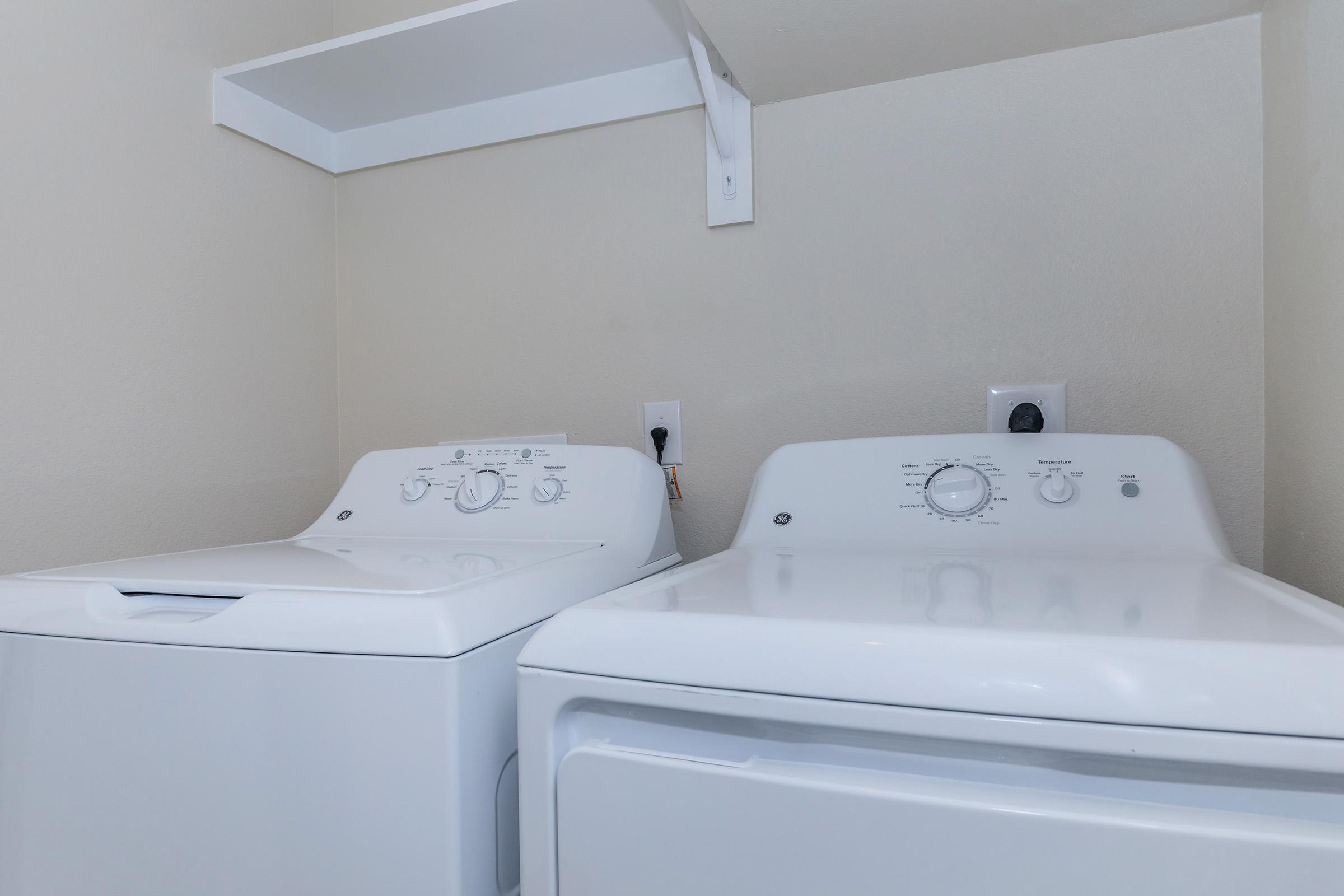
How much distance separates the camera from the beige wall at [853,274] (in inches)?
43.3

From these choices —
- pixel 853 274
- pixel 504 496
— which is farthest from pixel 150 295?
pixel 853 274

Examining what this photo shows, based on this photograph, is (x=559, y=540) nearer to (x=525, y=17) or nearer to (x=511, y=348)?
(x=511, y=348)

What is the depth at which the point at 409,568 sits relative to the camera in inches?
31.8

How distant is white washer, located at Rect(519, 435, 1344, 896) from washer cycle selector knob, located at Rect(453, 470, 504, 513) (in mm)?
500

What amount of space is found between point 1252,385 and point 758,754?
3.05 feet

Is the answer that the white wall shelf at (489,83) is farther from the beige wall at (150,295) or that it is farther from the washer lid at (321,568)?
the washer lid at (321,568)

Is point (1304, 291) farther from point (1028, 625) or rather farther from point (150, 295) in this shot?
point (150, 295)

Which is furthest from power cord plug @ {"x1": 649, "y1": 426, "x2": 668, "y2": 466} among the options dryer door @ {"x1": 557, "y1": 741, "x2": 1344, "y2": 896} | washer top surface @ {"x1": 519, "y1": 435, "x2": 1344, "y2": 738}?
dryer door @ {"x1": 557, "y1": 741, "x2": 1344, "y2": 896}

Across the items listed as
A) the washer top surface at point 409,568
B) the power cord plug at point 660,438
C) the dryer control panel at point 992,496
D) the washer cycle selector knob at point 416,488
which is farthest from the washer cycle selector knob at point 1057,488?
the washer cycle selector knob at point 416,488

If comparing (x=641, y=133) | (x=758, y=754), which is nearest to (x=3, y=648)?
(x=758, y=754)

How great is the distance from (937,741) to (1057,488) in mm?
560

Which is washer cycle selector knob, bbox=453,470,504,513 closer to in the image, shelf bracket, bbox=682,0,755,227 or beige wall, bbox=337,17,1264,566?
beige wall, bbox=337,17,1264,566

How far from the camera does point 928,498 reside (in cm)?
101

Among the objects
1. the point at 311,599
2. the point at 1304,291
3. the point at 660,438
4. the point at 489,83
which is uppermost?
the point at 489,83
